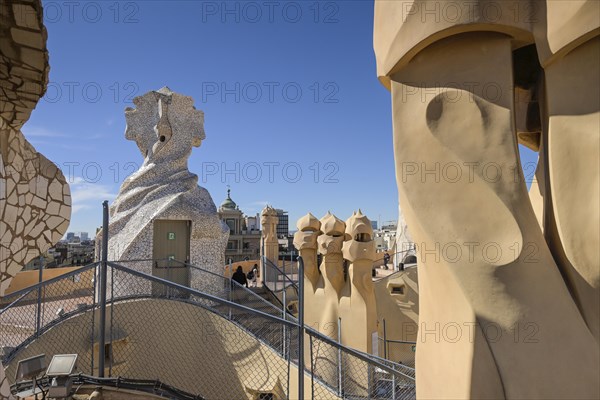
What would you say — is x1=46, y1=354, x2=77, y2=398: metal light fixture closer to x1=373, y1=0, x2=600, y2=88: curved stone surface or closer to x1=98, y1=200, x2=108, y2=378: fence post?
x1=98, y1=200, x2=108, y2=378: fence post

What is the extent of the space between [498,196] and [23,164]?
9.54 feet

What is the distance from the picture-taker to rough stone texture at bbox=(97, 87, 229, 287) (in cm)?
980

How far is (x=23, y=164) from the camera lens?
2.37 meters

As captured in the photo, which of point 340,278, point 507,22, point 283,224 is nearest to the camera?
point 507,22

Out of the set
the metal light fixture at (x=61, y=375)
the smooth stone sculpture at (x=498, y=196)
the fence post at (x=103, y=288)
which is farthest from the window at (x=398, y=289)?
the metal light fixture at (x=61, y=375)

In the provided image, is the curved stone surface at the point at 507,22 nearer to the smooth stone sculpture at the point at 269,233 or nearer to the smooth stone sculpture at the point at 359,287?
the smooth stone sculpture at the point at 359,287

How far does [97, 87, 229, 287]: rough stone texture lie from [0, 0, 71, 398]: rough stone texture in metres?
7.42

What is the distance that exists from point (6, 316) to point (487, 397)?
8101 mm

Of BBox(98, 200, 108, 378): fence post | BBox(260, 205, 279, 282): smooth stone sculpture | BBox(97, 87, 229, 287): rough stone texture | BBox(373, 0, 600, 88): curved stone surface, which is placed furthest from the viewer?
BBox(260, 205, 279, 282): smooth stone sculpture

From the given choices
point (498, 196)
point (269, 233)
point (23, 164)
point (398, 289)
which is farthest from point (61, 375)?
point (269, 233)

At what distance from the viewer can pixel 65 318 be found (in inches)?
276

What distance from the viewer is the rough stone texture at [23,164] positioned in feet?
6.68

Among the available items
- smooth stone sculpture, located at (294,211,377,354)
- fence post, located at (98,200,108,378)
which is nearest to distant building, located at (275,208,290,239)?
smooth stone sculpture, located at (294,211,377,354)

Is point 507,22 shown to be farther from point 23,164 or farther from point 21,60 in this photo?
point 23,164
